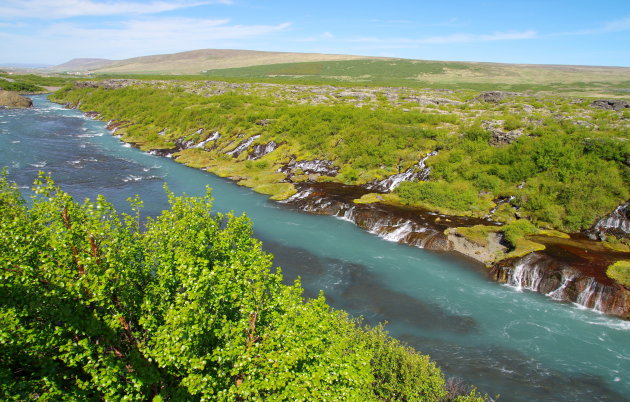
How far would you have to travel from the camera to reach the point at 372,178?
63375mm

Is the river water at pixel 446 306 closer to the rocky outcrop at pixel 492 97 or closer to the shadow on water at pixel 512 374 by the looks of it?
the shadow on water at pixel 512 374

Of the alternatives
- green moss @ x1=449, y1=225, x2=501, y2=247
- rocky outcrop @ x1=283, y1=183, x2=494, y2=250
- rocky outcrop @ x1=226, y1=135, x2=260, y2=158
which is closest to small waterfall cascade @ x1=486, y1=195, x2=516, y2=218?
rocky outcrop @ x1=283, y1=183, x2=494, y2=250

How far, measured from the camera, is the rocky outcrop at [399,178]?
60.9 meters

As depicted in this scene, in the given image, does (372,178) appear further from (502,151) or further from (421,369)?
(421,369)

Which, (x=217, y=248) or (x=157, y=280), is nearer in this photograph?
(x=157, y=280)

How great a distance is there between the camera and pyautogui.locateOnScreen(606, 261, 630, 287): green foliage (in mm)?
33500

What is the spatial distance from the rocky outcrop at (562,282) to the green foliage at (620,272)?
0.74 meters

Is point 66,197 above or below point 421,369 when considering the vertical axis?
above

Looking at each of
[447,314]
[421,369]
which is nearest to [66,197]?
[421,369]

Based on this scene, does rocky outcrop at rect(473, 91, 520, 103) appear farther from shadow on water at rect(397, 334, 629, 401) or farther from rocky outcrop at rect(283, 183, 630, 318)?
shadow on water at rect(397, 334, 629, 401)

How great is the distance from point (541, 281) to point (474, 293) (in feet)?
22.3

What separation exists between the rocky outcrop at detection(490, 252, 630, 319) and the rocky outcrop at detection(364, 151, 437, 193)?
24371 mm

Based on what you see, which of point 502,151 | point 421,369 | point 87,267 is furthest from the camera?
point 502,151

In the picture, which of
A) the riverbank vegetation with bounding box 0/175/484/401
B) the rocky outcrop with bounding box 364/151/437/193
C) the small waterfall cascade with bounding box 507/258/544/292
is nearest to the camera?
the riverbank vegetation with bounding box 0/175/484/401
